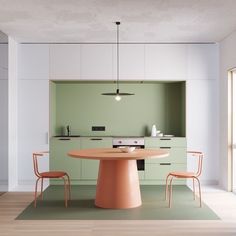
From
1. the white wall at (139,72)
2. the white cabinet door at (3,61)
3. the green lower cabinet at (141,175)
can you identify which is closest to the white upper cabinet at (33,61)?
the white wall at (139,72)

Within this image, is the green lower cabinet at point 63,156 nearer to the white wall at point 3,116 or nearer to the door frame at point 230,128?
the white wall at point 3,116

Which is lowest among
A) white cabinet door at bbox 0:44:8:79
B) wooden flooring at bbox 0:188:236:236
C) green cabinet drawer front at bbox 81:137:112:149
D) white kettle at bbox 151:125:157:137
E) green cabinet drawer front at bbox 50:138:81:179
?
wooden flooring at bbox 0:188:236:236

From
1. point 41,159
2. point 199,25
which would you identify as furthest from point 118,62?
point 41,159

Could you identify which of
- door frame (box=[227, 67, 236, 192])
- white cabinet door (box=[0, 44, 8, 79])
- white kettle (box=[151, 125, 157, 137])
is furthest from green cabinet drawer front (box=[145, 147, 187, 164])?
white cabinet door (box=[0, 44, 8, 79])

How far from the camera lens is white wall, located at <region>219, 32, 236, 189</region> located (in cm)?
651

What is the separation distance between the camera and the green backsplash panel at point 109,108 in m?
7.67

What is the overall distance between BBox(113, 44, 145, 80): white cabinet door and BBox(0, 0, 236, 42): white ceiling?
0.28 meters

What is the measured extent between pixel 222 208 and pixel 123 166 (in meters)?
1.50

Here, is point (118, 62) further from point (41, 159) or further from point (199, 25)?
point (41, 159)

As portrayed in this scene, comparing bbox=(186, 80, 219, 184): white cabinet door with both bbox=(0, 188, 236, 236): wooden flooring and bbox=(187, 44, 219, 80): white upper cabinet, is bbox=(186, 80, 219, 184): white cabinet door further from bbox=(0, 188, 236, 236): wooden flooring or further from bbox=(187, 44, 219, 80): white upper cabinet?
bbox=(0, 188, 236, 236): wooden flooring

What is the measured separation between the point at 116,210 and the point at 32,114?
2968 mm

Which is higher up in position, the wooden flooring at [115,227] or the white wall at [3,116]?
the white wall at [3,116]

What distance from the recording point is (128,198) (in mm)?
5164

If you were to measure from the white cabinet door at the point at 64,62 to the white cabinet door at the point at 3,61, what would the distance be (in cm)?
93
